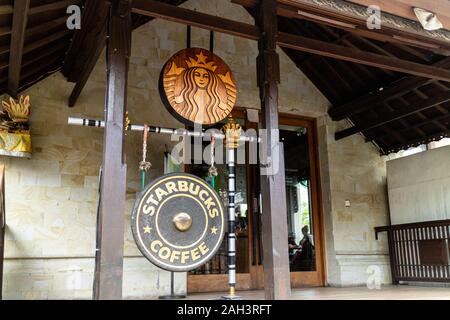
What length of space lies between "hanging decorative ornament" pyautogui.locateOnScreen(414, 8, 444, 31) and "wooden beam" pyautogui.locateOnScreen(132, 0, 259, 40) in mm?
1300

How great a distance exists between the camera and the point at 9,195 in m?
4.72

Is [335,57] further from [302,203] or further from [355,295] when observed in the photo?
[302,203]

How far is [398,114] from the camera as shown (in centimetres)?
618

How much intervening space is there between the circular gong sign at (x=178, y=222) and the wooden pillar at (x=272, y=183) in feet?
1.51

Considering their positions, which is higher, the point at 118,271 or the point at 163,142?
the point at 163,142

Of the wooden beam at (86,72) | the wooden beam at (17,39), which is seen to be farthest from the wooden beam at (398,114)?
the wooden beam at (17,39)

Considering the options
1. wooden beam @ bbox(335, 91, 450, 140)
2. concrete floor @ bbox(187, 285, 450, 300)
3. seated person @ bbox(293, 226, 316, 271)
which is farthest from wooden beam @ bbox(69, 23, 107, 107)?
wooden beam @ bbox(335, 91, 450, 140)

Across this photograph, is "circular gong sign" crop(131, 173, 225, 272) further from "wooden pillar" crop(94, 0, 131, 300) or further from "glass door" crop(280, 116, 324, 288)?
"glass door" crop(280, 116, 324, 288)

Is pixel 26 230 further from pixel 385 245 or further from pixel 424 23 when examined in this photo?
pixel 385 245

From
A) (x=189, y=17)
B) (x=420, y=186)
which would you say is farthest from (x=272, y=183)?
(x=420, y=186)

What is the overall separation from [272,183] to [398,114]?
11.2 ft
